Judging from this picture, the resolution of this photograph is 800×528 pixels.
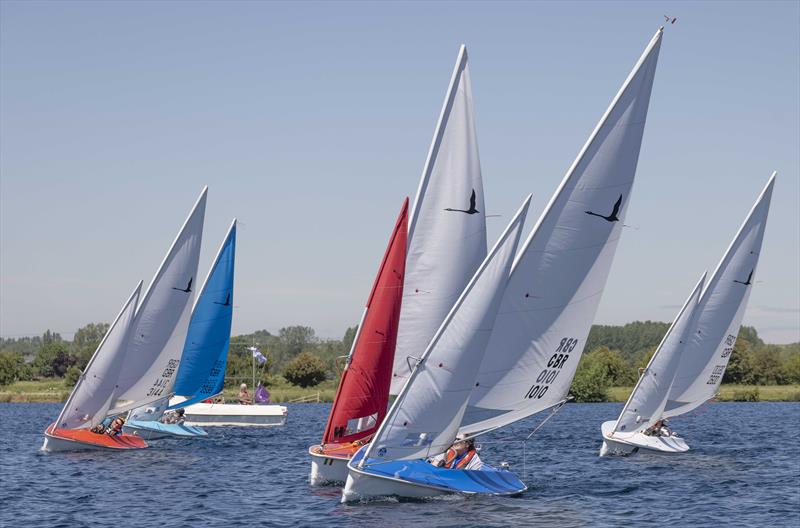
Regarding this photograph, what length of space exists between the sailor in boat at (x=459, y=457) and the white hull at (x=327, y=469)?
3963 mm

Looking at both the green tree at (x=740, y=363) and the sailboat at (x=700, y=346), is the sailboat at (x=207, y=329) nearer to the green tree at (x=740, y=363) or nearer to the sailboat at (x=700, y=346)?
the sailboat at (x=700, y=346)

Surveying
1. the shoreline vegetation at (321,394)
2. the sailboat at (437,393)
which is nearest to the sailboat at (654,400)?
the sailboat at (437,393)

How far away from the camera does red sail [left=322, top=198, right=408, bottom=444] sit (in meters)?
35.8

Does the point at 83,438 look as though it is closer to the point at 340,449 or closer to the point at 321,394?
the point at 340,449

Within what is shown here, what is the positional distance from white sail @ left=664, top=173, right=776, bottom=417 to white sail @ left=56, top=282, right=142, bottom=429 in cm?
2761

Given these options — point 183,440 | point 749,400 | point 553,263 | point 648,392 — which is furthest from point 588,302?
point 749,400

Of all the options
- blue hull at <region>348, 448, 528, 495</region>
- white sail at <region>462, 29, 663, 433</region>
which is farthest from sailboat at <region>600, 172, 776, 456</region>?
white sail at <region>462, 29, 663, 433</region>

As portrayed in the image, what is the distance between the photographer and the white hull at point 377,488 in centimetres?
3092

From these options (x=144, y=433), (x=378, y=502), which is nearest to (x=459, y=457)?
(x=378, y=502)

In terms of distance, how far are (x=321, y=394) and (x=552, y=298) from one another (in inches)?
4103

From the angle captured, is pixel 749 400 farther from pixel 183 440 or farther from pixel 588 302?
pixel 588 302

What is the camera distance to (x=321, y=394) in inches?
5261

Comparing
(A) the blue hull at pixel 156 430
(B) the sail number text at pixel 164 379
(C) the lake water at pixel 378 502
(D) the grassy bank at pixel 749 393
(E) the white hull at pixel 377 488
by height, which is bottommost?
(C) the lake water at pixel 378 502

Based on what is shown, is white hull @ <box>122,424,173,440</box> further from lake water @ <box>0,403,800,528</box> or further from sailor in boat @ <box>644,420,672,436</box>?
sailor in boat @ <box>644,420,672,436</box>
